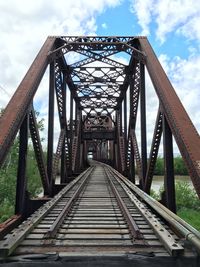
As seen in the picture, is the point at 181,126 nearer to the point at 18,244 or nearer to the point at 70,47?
the point at 18,244

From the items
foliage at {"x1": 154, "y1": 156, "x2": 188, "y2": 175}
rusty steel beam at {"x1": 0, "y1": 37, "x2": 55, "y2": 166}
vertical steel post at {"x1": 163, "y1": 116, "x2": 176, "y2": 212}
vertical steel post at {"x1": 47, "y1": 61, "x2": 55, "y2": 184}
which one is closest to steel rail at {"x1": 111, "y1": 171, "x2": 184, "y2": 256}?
vertical steel post at {"x1": 163, "y1": 116, "x2": 176, "y2": 212}

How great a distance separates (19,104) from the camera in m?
7.14

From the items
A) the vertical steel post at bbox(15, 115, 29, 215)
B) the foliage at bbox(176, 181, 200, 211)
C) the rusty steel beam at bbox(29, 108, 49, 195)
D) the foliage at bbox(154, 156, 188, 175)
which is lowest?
the foliage at bbox(176, 181, 200, 211)

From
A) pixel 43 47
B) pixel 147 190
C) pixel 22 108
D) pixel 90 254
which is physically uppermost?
pixel 43 47

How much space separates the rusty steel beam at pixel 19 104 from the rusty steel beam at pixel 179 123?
9.74 feet

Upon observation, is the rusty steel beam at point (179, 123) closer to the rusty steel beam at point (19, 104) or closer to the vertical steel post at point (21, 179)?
the rusty steel beam at point (19, 104)

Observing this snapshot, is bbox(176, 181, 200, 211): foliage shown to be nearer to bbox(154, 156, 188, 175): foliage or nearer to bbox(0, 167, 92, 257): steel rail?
bbox(154, 156, 188, 175): foliage

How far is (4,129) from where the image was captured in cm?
610

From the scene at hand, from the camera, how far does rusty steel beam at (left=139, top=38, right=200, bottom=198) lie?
532 cm

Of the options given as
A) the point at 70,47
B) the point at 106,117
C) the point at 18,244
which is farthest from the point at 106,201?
the point at 106,117

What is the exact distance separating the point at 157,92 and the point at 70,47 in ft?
21.3

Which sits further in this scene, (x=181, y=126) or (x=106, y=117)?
(x=106, y=117)

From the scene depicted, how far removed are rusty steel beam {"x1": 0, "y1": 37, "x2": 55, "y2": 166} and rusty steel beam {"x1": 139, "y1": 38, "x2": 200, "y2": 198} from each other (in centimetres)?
297

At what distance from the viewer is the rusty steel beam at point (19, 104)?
5.90 metres
